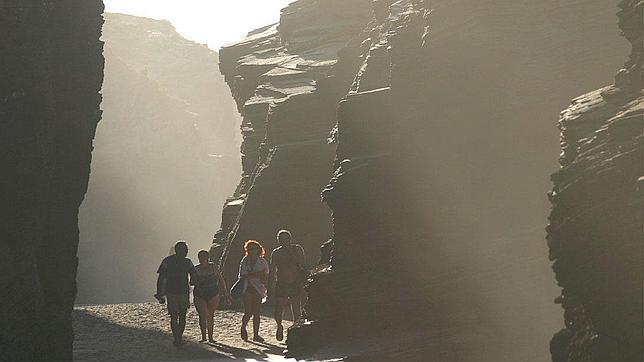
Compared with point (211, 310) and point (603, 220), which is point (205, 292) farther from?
point (603, 220)

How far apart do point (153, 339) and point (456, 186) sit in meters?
6.45

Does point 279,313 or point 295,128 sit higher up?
point 295,128

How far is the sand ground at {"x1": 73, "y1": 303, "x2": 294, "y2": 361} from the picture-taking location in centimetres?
2039

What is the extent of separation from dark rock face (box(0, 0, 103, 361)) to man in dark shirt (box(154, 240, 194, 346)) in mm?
2989

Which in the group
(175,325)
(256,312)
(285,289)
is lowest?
(175,325)

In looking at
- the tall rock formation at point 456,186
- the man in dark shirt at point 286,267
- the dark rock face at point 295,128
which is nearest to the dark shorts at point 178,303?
the man in dark shirt at point 286,267

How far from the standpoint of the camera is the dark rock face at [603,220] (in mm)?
11281

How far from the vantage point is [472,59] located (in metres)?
22.6

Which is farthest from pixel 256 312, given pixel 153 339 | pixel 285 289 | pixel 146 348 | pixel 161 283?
pixel 153 339

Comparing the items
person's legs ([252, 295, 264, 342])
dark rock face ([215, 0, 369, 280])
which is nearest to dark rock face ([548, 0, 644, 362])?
person's legs ([252, 295, 264, 342])

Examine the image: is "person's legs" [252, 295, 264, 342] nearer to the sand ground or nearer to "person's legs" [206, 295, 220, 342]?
the sand ground

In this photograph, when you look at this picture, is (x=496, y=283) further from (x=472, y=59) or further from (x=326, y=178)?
(x=326, y=178)

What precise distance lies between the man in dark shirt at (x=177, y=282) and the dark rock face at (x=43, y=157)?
Result: 2989 mm

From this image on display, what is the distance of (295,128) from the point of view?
1505 inches
